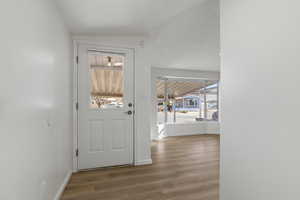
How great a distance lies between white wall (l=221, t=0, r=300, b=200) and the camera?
36.9 inches

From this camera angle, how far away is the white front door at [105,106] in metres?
2.54

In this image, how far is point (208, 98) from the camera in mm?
5684

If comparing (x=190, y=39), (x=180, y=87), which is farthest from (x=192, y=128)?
(x=190, y=39)

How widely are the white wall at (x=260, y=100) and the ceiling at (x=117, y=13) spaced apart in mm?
750

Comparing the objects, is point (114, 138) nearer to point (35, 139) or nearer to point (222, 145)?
point (35, 139)

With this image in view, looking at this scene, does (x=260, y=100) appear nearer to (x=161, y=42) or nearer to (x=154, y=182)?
(x=154, y=182)

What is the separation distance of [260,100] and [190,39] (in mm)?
2343

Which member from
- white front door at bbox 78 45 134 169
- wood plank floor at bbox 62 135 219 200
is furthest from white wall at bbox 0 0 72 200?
white front door at bbox 78 45 134 169

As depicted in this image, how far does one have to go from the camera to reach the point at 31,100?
3.90ft

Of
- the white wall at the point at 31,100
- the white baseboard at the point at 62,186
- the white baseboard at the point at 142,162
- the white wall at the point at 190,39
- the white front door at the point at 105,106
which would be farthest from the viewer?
the white baseboard at the point at 142,162

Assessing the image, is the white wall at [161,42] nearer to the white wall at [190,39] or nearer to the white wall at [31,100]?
the white wall at [190,39]

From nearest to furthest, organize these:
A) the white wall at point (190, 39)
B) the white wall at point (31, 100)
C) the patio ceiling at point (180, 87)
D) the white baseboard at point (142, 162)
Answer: the white wall at point (31, 100)
the white wall at point (190, 39)
the white baseboard at point (142, 162)
the patio ceiling at point (180, 87)

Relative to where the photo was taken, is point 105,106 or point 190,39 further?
point 190,39

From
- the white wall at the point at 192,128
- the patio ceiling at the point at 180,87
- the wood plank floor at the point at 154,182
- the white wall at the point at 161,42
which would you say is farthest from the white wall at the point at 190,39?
the wood plank floor at the point at 154,182
